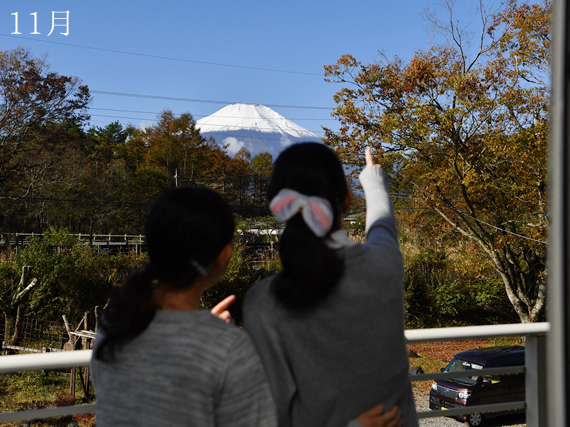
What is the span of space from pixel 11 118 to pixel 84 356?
18.2 metres

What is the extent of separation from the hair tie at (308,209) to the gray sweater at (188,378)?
198 millimetres

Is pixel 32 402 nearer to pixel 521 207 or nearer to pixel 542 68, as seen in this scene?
pixel 521 207

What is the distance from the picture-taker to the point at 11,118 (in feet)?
56.1

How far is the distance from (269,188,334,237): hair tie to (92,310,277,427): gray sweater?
198mm

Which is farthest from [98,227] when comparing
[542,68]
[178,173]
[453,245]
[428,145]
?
[542,68]

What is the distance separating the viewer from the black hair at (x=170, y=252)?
32.9 inches

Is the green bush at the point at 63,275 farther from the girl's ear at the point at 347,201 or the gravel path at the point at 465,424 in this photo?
the girl's ear at the point at 347,201

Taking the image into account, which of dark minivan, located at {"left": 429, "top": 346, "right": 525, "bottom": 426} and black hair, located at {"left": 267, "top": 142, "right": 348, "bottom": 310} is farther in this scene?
dark minivan, located at {"left": 429, "top": 346, "right": 525, "bottom": 426}

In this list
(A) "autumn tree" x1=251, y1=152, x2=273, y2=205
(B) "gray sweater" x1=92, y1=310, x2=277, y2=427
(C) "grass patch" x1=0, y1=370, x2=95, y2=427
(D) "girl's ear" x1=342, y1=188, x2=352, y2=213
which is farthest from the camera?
(A) "autumn tree" x1=251, y1=152, x2=273, y2=205

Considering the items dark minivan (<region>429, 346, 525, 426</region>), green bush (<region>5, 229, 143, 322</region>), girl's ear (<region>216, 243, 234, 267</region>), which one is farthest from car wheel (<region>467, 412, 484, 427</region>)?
green bush (<region>5, 229, 143, 322</region>)

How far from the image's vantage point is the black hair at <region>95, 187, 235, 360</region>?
2.74 ft

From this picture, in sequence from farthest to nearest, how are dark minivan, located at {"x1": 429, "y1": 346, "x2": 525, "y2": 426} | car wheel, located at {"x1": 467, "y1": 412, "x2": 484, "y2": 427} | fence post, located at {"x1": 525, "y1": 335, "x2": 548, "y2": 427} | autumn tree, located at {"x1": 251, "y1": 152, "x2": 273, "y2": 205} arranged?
autumn tree, located at {"x1": 251, "y1": 152, "x2": 273, "y2": 205}
car wheel, located at {"x1": 467, "y1": 412, "x2": 484, "y2": 427}
dark minivan, located at {"x1": 429, "y1": 346, "x2": 525, "y2": 426}
fence post, located at {"x1": 525, "y1": 335, "x2": 548, "y2": 427}

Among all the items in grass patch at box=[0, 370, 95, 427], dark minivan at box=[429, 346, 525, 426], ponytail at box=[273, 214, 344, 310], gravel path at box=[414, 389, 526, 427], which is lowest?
gravel path at box=[414, 389, 526, 427]

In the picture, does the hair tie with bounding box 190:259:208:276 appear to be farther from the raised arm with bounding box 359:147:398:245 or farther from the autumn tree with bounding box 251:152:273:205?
the autumn tree with bounding box 251:152:273:205
